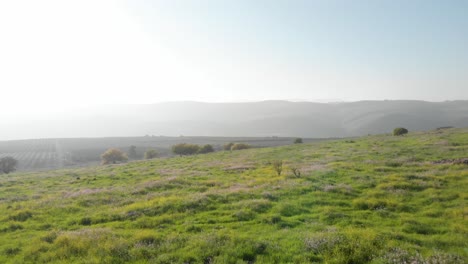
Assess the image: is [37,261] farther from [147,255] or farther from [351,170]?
[351,170]

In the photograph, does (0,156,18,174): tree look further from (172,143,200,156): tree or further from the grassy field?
the grassy field

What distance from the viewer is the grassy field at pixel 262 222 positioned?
10.8 m

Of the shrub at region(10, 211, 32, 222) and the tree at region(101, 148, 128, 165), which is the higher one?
the shrub at region(10, 211, 32, 222)

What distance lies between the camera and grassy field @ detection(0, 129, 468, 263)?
10797 mm

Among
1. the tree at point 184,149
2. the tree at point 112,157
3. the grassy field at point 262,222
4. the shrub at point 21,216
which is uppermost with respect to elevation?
the grassy field at point 262,222

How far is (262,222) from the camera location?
14.6 meters

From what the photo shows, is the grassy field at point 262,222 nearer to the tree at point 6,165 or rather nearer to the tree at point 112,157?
the tree at point 112,157

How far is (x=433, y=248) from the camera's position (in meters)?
10.4

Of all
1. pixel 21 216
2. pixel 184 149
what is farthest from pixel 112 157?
pixel 21 216

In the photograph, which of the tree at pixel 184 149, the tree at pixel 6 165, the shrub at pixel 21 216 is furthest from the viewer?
the tree at pixel 184 149

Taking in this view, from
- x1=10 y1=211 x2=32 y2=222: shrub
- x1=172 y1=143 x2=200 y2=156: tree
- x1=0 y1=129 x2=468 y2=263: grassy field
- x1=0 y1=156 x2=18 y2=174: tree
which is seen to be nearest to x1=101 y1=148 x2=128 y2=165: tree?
x1=172 y1=143 x2=200 y2=156: tree

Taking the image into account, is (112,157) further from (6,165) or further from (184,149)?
(6,165)

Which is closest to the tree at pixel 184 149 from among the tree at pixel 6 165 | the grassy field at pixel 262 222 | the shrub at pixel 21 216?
the tree at pixel 6 165

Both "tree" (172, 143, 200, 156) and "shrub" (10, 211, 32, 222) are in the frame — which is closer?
"shrub" (10, 211, 32, 222)
